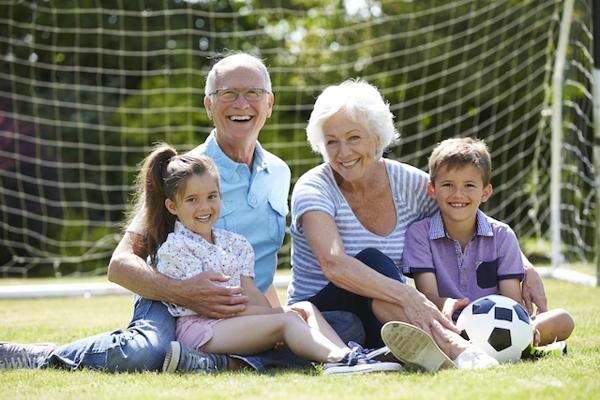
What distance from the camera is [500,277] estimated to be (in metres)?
3.46

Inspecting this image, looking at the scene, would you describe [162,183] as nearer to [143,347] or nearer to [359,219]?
[143,347]

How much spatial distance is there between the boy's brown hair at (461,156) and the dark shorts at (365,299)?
431 mm

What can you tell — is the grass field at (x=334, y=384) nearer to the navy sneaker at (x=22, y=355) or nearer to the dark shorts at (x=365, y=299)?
the navy sneaker at (x=22, y=355)

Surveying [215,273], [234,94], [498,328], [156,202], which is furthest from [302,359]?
[234,94]

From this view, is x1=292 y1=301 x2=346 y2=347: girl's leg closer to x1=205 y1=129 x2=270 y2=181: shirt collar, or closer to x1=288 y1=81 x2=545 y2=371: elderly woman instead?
x1=288 y1=81 x2=545 y2=371: elderly woman

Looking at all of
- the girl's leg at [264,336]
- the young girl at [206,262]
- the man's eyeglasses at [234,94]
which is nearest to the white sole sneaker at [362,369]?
the young girl at [206,262]

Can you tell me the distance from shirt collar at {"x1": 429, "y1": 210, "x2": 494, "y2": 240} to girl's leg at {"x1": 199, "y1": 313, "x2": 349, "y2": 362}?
0.63 metres

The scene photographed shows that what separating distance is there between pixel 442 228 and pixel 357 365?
2.66 feet

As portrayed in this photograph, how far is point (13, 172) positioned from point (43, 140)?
22.2 inches

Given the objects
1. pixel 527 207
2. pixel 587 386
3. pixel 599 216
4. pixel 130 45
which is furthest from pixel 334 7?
pixel 587 386

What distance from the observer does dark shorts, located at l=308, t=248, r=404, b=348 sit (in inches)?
127

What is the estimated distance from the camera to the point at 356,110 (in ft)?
11.2

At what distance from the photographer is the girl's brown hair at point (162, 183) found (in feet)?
11.0

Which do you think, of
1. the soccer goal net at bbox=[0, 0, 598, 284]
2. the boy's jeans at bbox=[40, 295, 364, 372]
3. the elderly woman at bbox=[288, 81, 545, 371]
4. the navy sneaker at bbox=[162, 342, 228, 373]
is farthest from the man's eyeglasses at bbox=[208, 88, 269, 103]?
the soccer goal net at bbox=[0, 0, 598, 284]
